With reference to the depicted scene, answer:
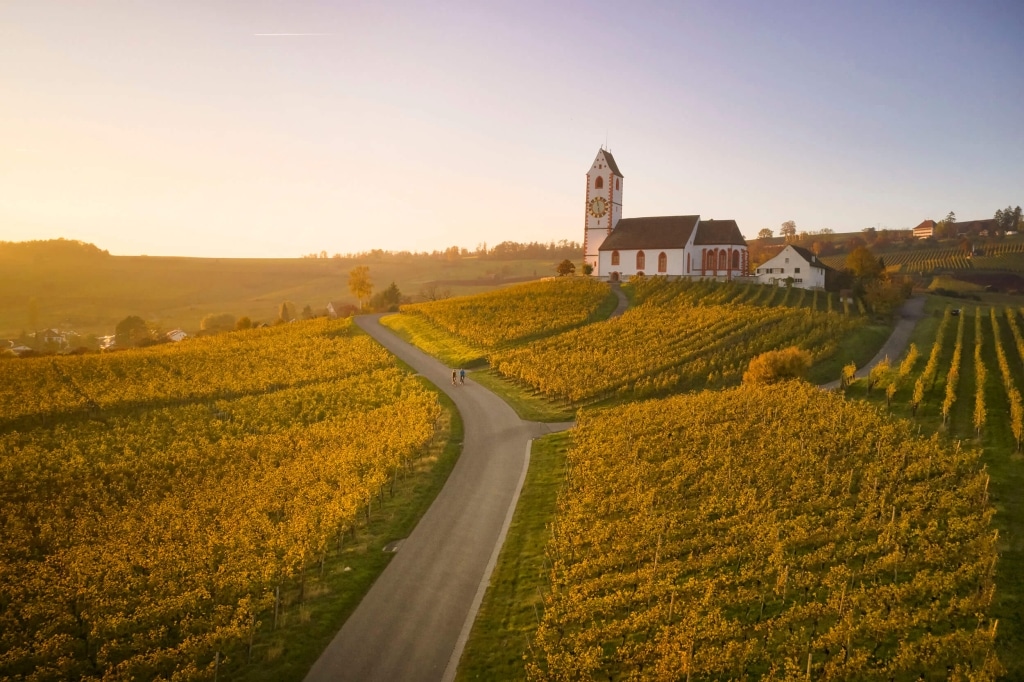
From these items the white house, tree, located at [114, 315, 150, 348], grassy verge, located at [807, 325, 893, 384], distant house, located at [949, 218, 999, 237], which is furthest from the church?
distant house, located at [949, 218, 999, 237]

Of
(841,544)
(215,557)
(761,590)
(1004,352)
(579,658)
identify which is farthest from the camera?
(1004,352)

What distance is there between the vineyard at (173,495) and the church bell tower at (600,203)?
137 ft

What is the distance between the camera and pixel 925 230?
18662 cm

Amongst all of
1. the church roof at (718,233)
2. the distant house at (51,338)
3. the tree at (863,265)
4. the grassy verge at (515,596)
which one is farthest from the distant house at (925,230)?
the distant house at (51,338)

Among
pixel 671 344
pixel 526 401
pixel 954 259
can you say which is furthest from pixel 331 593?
pixel 954 259

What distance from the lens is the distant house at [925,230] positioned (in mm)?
182350

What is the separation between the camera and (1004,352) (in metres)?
45.4

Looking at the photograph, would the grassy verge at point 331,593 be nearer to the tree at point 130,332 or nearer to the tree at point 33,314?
the tree at point 130,332

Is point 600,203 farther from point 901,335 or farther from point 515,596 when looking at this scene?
point 515,596

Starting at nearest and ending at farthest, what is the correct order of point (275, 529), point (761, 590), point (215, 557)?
1. point (761, 590)
2. point (215, 557)
3. point (275, 529)

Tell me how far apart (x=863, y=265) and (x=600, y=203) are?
34798 millimetres

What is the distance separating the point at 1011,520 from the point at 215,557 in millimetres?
27599

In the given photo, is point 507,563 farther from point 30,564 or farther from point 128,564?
point 30,564

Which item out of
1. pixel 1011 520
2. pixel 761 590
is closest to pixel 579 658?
pixel 761 590
